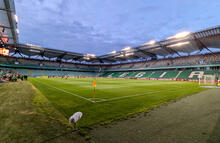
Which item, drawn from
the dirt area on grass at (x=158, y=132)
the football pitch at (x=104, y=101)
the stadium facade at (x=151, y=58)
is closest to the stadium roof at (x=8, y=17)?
the stadium facade at (x=151, y=58)

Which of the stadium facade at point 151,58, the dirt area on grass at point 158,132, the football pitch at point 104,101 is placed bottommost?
the football pitch at point 104,101

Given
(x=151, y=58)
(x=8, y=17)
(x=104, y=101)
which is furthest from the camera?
(x=151, y=58)

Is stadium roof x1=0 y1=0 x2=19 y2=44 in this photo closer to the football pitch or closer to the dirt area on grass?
the football pitch

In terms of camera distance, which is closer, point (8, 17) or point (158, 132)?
point (158, 132)

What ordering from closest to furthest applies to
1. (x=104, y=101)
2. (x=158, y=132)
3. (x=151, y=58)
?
(x=158, y=132) < (x=104, y=101) < (x=151, y=58)

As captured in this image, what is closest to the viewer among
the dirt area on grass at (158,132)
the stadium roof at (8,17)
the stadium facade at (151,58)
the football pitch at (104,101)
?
the dirt area on grass at (158,132)

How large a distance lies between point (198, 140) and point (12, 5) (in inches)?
851

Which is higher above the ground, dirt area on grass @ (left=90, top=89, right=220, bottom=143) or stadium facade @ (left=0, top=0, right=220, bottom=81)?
stadium facade @ (left=0, top=0, right=220, bottom=81)

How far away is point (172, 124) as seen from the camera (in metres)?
3.82

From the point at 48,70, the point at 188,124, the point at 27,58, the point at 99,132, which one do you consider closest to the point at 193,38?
the point at 188,124

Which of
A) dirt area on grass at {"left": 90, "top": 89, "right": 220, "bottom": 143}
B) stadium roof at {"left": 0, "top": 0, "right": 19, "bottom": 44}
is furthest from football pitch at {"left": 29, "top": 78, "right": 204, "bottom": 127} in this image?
stadium roof at {"left": 0, "top": 0, "right": 19, "bottom": 44}

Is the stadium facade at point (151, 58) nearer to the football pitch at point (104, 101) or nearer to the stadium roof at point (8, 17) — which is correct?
the stadium roof at point (8, 17)

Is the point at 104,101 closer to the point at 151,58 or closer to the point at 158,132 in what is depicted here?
→ the point at 158,132

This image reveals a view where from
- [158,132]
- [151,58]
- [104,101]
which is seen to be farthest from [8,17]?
[151,58]
